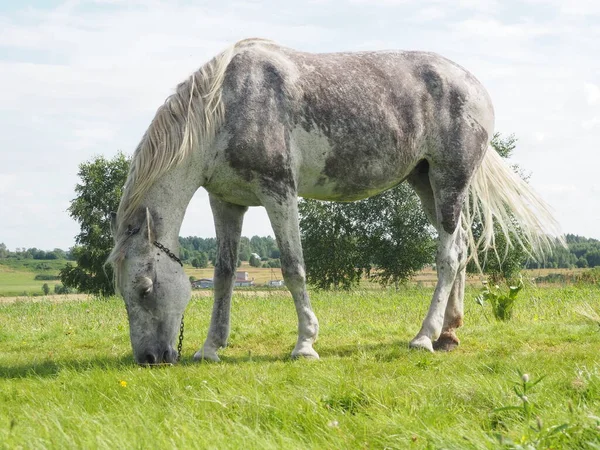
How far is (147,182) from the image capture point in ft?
21.2

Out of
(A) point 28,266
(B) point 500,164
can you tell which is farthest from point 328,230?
(A) point 28,266

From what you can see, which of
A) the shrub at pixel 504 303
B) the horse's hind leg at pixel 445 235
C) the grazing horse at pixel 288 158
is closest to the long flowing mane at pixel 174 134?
the grazing horse at pixel 288 158

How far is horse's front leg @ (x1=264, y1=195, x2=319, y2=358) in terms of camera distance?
671cm

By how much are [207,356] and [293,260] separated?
1321 mm

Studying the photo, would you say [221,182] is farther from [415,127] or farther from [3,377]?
[3,377]

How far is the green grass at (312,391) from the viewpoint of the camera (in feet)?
11.8

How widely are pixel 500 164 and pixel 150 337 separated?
4.76m

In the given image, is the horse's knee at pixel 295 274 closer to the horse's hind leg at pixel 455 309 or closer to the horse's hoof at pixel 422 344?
the horse's hoof at pixel 422 344

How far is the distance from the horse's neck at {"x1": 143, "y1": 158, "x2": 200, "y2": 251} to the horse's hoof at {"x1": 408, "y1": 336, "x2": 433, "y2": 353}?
2.67m

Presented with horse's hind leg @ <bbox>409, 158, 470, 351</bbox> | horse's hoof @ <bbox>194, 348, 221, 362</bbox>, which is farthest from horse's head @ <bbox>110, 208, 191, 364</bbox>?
horse's hind leg @ <bbox>409, 158, 470, 351</bbox>

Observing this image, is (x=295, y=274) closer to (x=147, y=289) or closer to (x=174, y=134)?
(x=147, y=289)

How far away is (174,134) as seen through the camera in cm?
656

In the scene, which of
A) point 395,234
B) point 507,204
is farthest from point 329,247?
point 507,204

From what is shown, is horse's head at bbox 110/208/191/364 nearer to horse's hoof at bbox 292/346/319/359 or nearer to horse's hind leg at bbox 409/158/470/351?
horse's hoof at bbox 292/346/319/359
